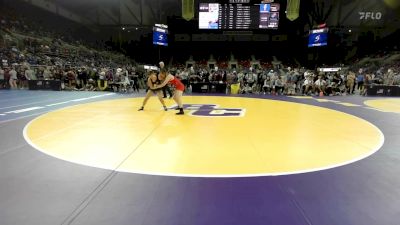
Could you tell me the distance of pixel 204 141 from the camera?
5.21m

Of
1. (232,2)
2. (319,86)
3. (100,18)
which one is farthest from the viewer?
(100,18)

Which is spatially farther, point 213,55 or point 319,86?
point 213,55

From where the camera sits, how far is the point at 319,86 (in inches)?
642

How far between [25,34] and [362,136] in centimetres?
2847

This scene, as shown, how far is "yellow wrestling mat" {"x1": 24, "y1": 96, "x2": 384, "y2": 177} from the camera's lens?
3.94 metres

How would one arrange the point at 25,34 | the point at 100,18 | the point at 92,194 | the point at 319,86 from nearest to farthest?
the point at 92,194 → the point at 319,86 → the point at 25,34 → the point at 100,18

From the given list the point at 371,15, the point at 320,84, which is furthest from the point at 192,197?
the point at 371,15

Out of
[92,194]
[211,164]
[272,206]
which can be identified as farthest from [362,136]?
[92,194]

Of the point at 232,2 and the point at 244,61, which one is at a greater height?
the point at 232,2

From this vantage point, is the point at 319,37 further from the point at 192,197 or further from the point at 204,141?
the point at 192,197

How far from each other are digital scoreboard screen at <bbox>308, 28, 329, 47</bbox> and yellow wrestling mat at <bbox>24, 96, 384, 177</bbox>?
18290mm

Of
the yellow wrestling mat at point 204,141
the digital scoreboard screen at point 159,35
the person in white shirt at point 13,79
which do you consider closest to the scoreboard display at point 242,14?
the digital scoreboard screen at point 159,35

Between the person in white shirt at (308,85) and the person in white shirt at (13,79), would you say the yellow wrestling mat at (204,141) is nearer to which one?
the person in white shirt at (308,85)

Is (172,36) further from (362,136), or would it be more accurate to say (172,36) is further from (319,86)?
(362,136)
